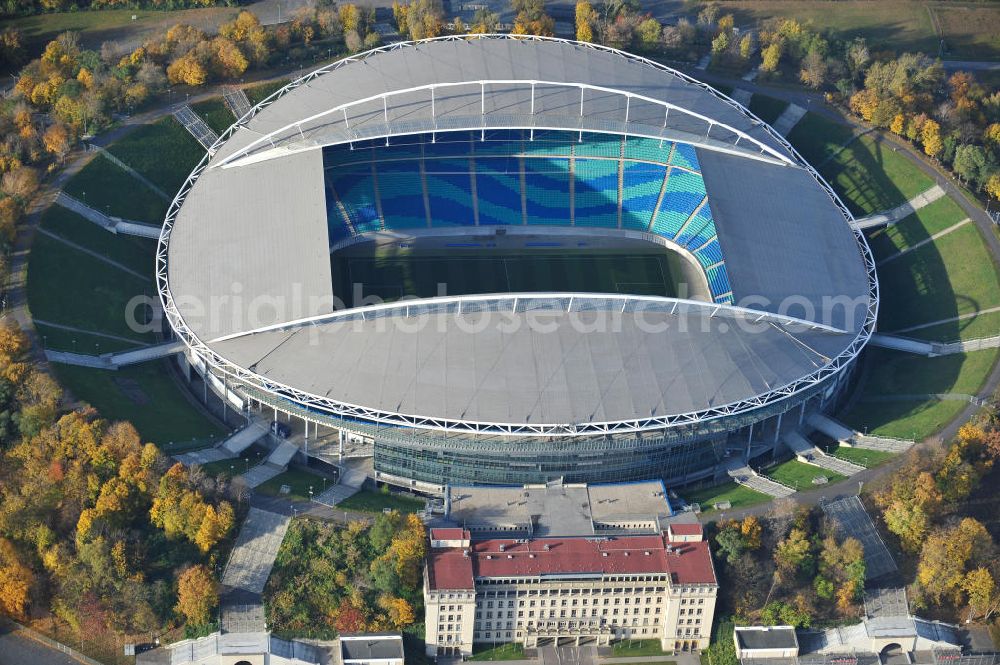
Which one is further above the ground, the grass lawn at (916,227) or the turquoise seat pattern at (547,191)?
the turquoise seat pattern at (547,191)

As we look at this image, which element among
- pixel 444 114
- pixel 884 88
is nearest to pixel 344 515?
pixel 444 114

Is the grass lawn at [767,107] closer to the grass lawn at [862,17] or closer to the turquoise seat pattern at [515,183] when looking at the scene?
the grass lawn at [862,17]

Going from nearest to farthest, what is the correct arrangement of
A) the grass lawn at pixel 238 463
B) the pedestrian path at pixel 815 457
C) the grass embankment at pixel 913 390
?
the grass lawn at pixel 238 463 → the pedestrian path at pixel 815 457 → the grass embankment at pixel 913 390

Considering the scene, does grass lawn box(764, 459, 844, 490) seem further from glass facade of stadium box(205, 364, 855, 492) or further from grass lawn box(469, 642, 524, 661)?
grass lawn box(469, 642, 524, 661)

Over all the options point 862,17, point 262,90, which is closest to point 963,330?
point 862,17

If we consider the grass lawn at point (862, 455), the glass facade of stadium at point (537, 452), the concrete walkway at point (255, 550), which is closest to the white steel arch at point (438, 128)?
the glass facade of stadium at point (537, 452)

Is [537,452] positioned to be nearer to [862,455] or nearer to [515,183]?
[862,455]

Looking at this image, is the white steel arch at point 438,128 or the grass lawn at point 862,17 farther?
the grass lawn at point 862,17

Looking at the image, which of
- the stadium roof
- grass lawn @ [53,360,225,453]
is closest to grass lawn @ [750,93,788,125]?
the stadium roof
